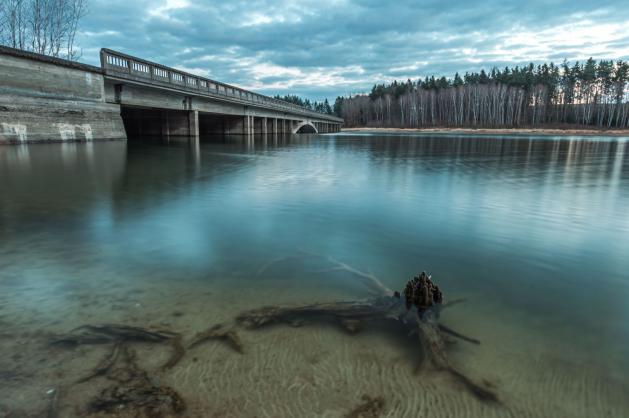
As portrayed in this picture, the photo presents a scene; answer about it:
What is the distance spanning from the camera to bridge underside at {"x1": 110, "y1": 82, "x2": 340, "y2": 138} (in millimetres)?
27578

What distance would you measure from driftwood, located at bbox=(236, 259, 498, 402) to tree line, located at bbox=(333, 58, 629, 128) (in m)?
112

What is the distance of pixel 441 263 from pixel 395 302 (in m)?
1.71

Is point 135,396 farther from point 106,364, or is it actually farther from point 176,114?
point 176,114

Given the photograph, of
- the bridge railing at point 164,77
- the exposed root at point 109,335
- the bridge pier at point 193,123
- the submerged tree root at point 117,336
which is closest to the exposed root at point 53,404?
the submerged tree root at point 117,336

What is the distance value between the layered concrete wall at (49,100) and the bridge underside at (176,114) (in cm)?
180

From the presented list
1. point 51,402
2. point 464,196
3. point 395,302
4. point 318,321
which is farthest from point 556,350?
point 464,196

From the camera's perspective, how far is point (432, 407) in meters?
2.58

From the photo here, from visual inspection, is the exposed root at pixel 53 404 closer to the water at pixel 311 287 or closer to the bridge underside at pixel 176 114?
the water at pixel 311 287

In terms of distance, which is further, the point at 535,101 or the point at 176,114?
the point at 535,101

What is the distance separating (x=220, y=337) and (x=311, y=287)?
1.40 metres

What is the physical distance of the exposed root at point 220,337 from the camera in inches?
127

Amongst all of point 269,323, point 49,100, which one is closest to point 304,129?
point 49,100

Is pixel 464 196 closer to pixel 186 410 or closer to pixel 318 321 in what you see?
pixel 318 321

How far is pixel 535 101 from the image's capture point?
109 metres
